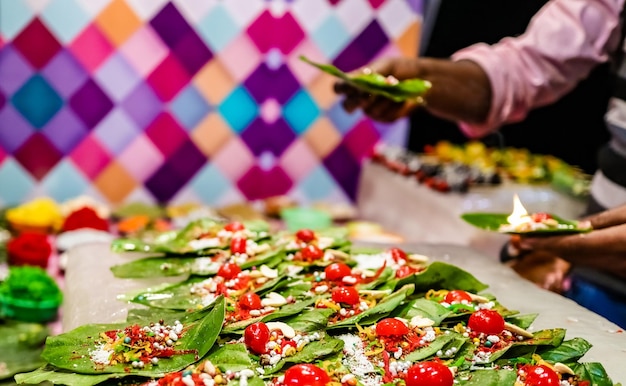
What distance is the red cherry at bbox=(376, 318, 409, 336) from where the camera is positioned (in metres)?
1.06

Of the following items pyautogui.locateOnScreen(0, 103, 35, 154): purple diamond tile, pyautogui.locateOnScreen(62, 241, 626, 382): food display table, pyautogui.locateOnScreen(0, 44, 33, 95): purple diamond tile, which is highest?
pyautogui.locateOnScreen(0, 44, 33, 95): purple diamond tile

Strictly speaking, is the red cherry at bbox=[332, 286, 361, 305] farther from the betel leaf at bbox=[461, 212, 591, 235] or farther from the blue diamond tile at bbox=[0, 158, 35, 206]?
the blue diamond tile at bbox=[0, 158, 35, 206]

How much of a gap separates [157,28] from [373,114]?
5.68ft

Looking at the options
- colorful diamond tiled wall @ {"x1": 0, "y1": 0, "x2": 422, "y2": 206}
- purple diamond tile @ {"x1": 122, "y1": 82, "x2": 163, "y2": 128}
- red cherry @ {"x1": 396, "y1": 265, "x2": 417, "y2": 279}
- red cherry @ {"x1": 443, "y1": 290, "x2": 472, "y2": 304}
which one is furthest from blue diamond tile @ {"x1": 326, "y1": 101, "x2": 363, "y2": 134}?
red cherry @ {"x1": 443, "y1": 290, "x2": 472, "y2": 304}

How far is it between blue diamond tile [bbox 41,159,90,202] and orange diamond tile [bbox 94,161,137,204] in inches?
2.9

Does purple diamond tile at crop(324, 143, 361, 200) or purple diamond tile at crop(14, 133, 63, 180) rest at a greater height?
purple diamond tile at crop(14, 133, 63, 180)

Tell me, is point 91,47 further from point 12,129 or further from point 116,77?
point 12,129

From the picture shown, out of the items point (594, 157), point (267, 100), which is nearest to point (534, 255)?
point (594, 157)

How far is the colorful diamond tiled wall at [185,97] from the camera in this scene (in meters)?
3.22

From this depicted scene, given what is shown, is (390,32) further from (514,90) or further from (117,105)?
(514,90)

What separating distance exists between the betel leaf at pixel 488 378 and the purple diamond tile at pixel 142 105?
267cm

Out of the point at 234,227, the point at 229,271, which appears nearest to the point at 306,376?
the point at 229,271

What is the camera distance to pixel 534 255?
164 centimetres

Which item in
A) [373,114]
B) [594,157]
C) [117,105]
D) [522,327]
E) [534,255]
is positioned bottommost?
[594,157]
